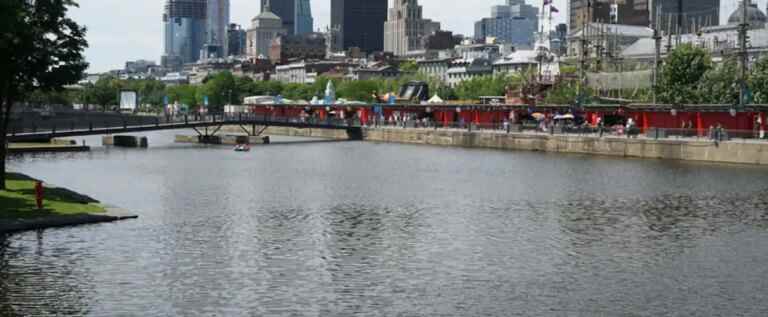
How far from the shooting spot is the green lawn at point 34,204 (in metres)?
50.4

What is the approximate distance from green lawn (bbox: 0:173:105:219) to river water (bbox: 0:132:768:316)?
2.11 m

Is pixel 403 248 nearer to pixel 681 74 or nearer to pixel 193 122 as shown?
pixel 681 74

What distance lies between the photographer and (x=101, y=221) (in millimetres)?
52188

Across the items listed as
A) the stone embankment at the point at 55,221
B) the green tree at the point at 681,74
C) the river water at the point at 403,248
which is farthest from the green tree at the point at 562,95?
the stone embankment at the point at 55,221

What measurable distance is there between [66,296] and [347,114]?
139 metres

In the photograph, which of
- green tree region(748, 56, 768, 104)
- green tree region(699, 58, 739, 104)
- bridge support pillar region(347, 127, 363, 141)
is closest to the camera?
green tree region(748, 56, 768, 104)

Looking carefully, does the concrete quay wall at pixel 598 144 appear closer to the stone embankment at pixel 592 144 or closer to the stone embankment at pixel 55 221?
the stone embankment at pixel 592 144

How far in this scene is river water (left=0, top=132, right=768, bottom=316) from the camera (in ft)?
120

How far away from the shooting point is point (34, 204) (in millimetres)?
53125

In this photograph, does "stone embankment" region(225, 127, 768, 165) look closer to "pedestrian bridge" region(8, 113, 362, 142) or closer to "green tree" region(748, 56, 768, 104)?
"pedestrian bridge" region(8, 113, 362, 142)

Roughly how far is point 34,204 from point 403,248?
17.9 meters

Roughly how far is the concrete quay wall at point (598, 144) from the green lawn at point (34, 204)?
184 feet

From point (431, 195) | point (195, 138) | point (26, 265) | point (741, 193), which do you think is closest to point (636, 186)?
point (741, 193)

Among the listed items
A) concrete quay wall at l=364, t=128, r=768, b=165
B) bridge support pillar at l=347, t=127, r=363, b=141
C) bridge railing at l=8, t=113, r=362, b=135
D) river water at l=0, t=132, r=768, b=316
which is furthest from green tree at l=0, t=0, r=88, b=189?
bridge support pillar at l=347, t=127, r=363, b=141
